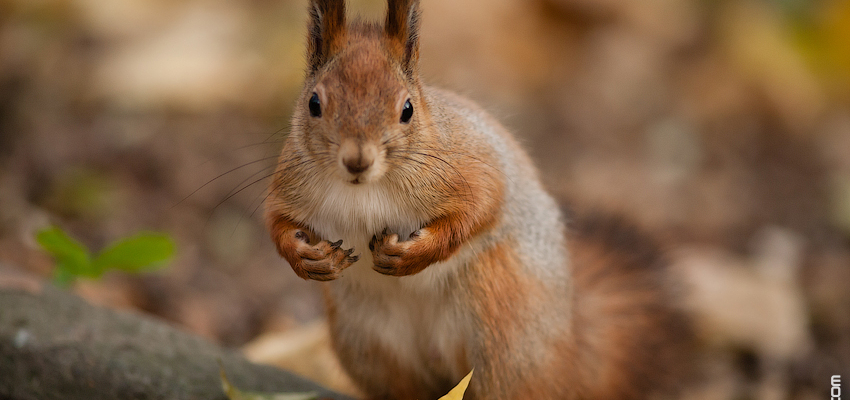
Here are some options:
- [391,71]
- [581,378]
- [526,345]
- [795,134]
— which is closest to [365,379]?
[526,345]

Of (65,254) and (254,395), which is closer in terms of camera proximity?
(254,395)

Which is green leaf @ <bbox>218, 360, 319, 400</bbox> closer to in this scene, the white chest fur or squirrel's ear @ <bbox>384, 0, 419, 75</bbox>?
the white chest fur

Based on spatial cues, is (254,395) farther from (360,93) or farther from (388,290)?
(360,93)

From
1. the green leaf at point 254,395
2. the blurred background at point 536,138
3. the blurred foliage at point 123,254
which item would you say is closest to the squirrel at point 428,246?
the green leaf at point 254,395

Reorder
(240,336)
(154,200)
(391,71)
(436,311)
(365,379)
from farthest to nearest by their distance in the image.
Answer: (154,200) → (240,336) → (365,379) → (436,311) → (391,71)

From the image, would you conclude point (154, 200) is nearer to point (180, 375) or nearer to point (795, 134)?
point (180, 375)

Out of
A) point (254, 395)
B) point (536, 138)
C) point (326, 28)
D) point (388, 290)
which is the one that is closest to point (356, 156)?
point (326, 28)

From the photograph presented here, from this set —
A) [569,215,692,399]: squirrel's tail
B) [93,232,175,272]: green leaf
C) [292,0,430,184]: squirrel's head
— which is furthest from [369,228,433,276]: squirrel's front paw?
[93,232,175,272]: green leaf
